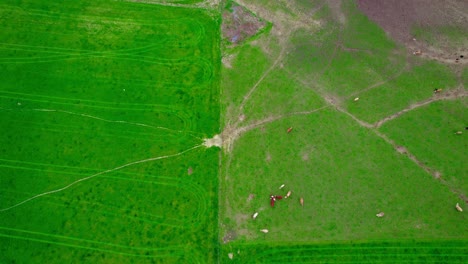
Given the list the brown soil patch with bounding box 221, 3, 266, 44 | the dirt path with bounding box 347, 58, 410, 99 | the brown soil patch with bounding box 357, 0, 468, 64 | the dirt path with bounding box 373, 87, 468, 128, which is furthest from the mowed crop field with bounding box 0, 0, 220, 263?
the brown soil patch with bounding box 357, 0, 468, 64

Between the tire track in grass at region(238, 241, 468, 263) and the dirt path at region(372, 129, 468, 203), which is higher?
the dirt path at region(372, 129, 468, 203)

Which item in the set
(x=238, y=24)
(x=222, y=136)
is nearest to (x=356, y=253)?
(x=222, y=136)

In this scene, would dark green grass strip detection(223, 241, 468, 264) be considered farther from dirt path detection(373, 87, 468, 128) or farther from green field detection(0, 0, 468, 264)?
dirt path detection(373, 87, 468, 128)

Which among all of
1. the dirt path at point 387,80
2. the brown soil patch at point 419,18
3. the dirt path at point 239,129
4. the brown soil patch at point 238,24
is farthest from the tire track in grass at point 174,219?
the brown soil patch at point 419,18

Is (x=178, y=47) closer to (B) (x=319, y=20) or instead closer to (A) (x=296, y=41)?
(A) (x=296, y=41)

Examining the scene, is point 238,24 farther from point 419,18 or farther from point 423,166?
point 423,166

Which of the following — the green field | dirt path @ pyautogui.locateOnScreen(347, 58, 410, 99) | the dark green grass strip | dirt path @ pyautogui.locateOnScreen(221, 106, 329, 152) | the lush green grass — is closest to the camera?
the dark green grass strip

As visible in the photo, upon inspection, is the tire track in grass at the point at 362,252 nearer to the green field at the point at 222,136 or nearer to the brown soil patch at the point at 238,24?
the green field at the point at 222,136
